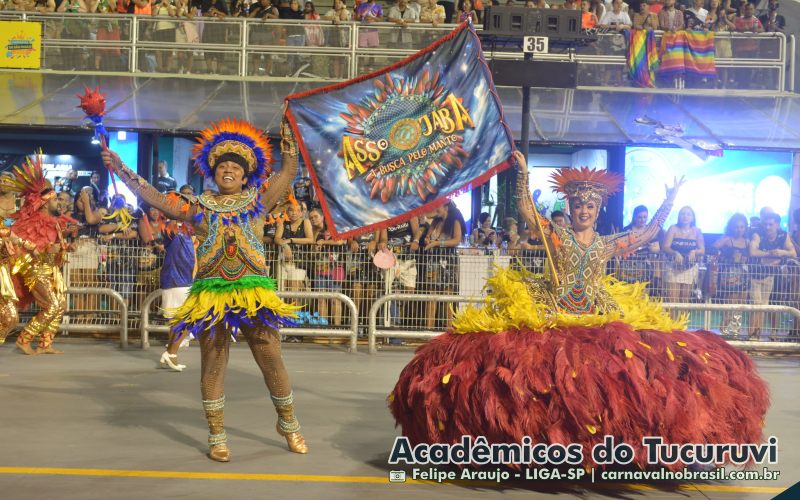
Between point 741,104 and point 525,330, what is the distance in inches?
588

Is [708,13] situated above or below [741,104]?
above

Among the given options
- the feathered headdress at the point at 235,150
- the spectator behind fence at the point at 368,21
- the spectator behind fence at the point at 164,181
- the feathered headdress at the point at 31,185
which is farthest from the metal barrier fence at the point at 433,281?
the spectator behind fence at the point at 368,21

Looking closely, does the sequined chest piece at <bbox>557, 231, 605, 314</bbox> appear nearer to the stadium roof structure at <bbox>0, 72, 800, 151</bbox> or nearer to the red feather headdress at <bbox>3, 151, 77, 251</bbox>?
the red feather headdress at <bbox>3, 151, 77, 251</bbox>

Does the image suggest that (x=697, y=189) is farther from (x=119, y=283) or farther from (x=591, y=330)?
(x=591, y=330)

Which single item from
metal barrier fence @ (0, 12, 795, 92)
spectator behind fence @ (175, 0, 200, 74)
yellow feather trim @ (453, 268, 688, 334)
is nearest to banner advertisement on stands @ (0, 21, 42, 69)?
metal barrier fence @ (0, 12, 795, 92)

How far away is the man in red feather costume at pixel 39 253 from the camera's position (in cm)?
1163

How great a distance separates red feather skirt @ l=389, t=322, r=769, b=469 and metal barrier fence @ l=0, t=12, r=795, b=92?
1398 cm

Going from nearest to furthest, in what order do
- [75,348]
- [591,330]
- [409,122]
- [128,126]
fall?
[591,330], [409,122], [75,348], [128,126]

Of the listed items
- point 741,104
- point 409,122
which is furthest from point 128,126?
point 741,104

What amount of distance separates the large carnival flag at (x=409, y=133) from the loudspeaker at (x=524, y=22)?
1.56 m

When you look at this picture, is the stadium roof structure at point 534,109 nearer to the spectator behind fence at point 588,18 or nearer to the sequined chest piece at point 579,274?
the spectator behind fence at point 588,18

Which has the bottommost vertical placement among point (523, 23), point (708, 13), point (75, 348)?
point (75, 348)

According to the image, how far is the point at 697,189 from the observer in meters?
18.8

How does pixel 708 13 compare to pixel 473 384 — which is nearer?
pixel 473 384
